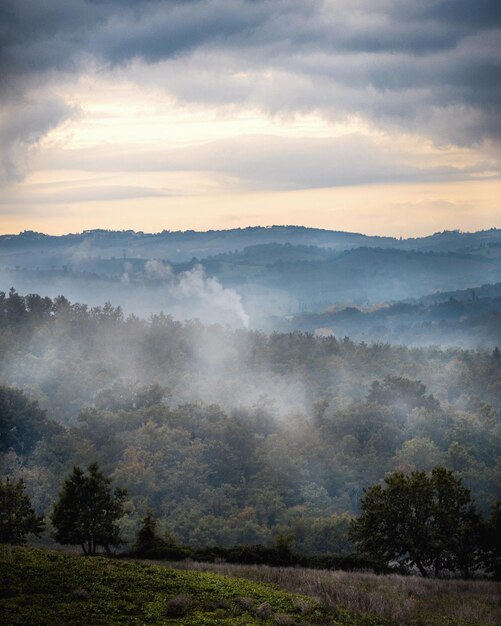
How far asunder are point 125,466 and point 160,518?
36.0 ft

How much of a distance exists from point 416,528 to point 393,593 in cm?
1516

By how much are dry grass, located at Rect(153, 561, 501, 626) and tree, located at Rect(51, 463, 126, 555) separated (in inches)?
351

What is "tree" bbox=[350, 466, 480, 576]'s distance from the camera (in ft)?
158

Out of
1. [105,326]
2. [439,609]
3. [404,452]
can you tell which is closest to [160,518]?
[404,452]

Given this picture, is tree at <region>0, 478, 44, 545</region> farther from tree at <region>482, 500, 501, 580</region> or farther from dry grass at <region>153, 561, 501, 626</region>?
tree at <region>482, 500, 501, 580</region>

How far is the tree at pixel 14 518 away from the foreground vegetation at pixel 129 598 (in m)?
15.8

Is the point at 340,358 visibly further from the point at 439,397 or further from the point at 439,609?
the point at 439,609

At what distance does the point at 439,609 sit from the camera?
3262 centimetres

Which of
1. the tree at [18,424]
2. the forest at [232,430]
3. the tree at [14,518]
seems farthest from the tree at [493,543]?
the tree at [18,424]

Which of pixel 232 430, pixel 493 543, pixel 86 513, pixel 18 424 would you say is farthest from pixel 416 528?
pixel 18 424

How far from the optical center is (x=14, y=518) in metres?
46.5

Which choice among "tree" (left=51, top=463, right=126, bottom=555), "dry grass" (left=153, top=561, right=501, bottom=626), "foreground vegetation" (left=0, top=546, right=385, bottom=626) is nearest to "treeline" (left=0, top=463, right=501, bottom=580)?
"tree" (left=51, top=463, right=126, bottom=555)

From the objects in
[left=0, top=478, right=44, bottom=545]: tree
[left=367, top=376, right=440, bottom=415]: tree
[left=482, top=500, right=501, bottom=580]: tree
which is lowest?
[left=482, top=500, right=501, bottom=580]: tree

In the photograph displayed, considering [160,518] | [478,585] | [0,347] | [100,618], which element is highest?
[0,347]
